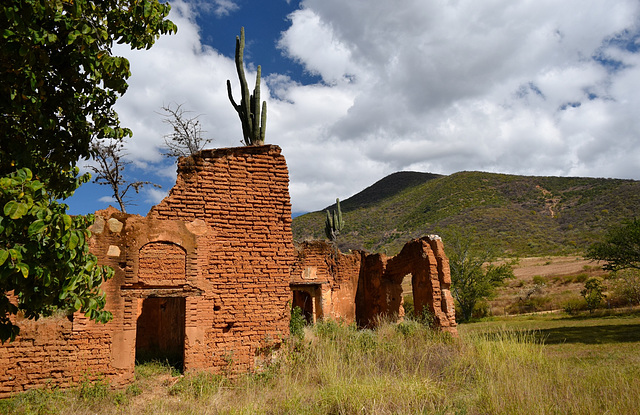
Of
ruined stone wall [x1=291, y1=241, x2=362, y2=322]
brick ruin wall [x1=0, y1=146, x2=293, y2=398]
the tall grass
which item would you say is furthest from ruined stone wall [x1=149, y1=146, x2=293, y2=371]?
ruined stone wall [x1=291, y1=241, x2=362, y2=322]

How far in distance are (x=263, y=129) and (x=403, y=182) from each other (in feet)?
200

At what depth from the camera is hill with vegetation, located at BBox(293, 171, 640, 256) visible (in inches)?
1661

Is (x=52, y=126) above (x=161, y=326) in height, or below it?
above

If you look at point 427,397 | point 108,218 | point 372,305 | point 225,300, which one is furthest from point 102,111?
point 372,305

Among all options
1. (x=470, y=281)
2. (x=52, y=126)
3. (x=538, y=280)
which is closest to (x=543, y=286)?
(x=538, y=280)

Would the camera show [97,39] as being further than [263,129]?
No

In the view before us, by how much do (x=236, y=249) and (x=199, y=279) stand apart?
1.00 m

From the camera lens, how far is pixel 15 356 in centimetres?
743

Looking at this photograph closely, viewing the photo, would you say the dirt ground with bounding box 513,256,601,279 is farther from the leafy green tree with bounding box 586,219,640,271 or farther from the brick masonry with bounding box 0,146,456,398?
the brick masonry with bounding box 0,146,456,398

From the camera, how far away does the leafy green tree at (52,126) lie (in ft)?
10.5

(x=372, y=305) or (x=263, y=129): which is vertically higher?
(x=263, y=129)

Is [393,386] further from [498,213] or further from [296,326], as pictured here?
[498,213]

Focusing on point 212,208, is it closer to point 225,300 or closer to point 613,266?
point 225,300

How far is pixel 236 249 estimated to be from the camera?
9141 millimetres
